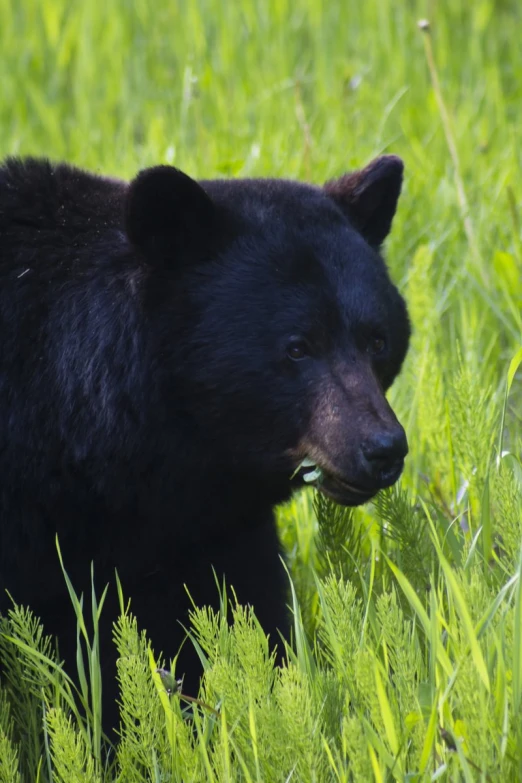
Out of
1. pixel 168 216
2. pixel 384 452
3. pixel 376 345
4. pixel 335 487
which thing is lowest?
pixel 335 487

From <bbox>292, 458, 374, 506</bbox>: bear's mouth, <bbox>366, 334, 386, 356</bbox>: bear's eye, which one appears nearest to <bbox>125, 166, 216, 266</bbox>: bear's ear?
<bbox>366, 334, 386, 356</bbox>: bear's eye

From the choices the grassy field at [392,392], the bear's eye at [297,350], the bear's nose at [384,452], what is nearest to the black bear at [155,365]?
the bear's eye at [297,350]

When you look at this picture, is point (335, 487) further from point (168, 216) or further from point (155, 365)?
point (168, 216)

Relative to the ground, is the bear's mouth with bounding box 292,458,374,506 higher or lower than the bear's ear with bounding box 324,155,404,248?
lower

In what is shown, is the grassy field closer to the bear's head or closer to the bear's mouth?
the bear's mouth

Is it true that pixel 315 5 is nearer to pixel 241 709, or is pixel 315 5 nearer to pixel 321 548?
pixel 321 548

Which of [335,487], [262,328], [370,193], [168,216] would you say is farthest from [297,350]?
[370,193]

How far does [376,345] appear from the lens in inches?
123

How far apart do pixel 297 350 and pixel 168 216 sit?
1.62 feet

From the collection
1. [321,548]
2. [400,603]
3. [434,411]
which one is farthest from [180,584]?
[434,411]

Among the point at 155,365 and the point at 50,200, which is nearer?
the point at 155,365

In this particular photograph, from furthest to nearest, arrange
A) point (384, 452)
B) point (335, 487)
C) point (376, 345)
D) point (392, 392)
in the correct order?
point (392, 392), point (376, 345), point (335, 487), point (384, 452)

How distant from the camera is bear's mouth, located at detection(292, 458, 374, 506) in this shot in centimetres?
290

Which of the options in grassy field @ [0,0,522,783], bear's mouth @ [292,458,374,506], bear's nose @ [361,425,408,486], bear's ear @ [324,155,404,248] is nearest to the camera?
grassy field @ [0,0,522,783]
